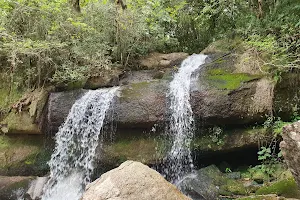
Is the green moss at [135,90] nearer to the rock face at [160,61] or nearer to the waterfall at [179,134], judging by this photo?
the waterfall at [179,134]

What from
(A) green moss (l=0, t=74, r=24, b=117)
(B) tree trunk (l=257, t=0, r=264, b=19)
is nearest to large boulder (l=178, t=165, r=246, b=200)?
(B) tree trunk (l=257, t=0, r=264, b=19)

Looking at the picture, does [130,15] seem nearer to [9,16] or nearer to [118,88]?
[118,88]

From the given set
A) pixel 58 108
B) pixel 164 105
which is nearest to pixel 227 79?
pixel 164 105

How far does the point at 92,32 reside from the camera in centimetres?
908

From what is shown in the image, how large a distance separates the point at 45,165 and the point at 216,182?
464 centimetres

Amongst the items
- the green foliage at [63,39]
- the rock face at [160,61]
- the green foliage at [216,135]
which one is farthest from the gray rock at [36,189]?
the rock face at [160,61]

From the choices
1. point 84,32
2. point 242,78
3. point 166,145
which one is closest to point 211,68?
point 242,78

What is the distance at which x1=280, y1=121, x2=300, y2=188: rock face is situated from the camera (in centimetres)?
333

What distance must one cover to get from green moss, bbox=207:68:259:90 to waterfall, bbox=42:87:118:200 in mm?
2537

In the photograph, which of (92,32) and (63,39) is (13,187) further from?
(92,32)

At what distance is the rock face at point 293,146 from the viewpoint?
10.9 ft

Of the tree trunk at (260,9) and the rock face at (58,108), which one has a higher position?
the tree trunk at (260,9)

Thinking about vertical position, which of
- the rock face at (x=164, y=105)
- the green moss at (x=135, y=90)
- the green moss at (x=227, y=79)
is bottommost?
the rock face at (x=164, y=105)

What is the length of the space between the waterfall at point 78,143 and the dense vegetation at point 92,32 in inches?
46.8
